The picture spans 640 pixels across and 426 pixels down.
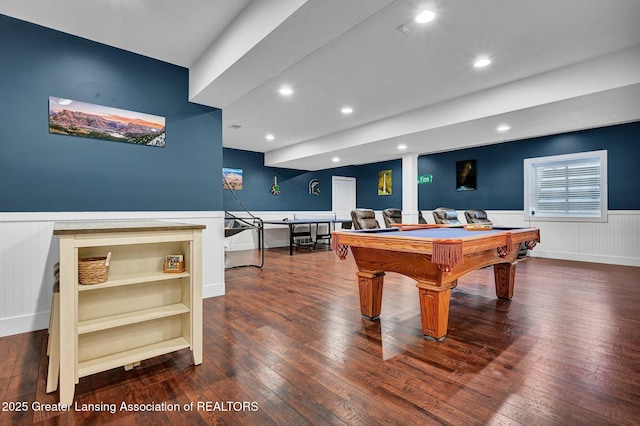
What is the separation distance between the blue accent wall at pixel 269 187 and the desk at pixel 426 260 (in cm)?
549

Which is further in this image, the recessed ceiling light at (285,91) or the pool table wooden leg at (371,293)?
the recessed ceiling light at (285,91)

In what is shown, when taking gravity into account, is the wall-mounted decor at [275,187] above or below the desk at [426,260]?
above

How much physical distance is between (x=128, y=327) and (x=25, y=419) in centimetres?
60

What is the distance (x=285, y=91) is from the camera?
426cm


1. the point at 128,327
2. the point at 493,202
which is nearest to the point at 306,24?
the point at 128,327

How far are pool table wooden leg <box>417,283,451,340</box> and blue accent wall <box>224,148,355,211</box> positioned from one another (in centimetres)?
608

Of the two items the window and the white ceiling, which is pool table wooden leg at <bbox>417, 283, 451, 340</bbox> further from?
the window

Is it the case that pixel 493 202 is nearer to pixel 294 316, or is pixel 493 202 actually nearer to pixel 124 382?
pixel 294 316

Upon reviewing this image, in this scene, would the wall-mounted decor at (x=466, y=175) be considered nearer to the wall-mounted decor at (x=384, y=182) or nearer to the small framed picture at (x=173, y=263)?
the wall-mounted decor at (x=384, y=182)

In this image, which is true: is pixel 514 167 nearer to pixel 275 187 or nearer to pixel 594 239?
pixel 594 239

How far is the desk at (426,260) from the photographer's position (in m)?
2.21

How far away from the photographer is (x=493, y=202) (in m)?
7.48

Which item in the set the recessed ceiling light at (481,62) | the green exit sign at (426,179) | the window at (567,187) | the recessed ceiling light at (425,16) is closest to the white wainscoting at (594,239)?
the window at (567,187)

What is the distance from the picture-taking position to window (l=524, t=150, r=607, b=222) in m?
5.96
